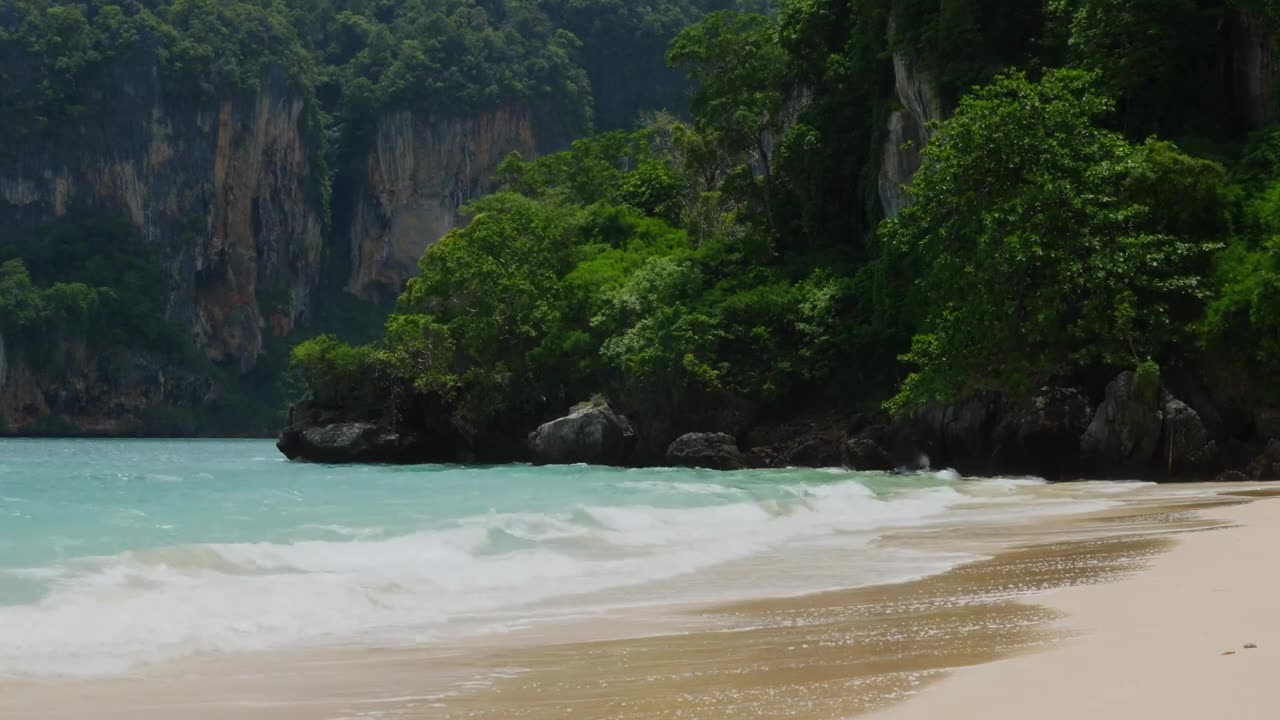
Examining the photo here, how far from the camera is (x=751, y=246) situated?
35.2m

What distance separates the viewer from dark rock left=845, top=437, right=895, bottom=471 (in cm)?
2762

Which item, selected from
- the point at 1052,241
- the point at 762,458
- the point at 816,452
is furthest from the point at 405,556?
the point at 762,458

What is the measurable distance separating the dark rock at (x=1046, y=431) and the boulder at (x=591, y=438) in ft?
35.2

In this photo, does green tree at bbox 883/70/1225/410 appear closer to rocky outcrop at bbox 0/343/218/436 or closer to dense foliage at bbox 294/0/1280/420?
dense foliage at bbox 294/0/1280/420

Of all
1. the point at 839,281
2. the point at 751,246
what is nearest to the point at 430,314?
the point at 751,246

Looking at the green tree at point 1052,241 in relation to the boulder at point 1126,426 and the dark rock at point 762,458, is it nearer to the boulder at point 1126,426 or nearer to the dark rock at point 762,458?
the boulder at point 1126,426

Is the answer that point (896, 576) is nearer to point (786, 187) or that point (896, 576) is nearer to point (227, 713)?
point (227, 713)

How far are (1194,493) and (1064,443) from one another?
23.0 ft

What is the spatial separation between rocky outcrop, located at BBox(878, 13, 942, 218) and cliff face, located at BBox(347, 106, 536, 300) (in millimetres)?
57760

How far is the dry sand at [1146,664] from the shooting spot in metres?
4.35

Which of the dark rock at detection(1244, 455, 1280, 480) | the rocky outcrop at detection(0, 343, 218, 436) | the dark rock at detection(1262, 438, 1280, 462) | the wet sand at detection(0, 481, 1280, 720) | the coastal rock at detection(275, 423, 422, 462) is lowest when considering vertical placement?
the wet sand at detection(0, 481, 1280, 720)

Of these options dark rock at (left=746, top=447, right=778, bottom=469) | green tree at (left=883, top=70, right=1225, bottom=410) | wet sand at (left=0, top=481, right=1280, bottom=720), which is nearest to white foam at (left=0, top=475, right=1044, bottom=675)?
wet sand at (left=0, top=481, right=1280, bottom=720)

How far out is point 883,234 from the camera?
26.1m

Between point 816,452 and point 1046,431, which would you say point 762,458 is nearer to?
point 816,452
